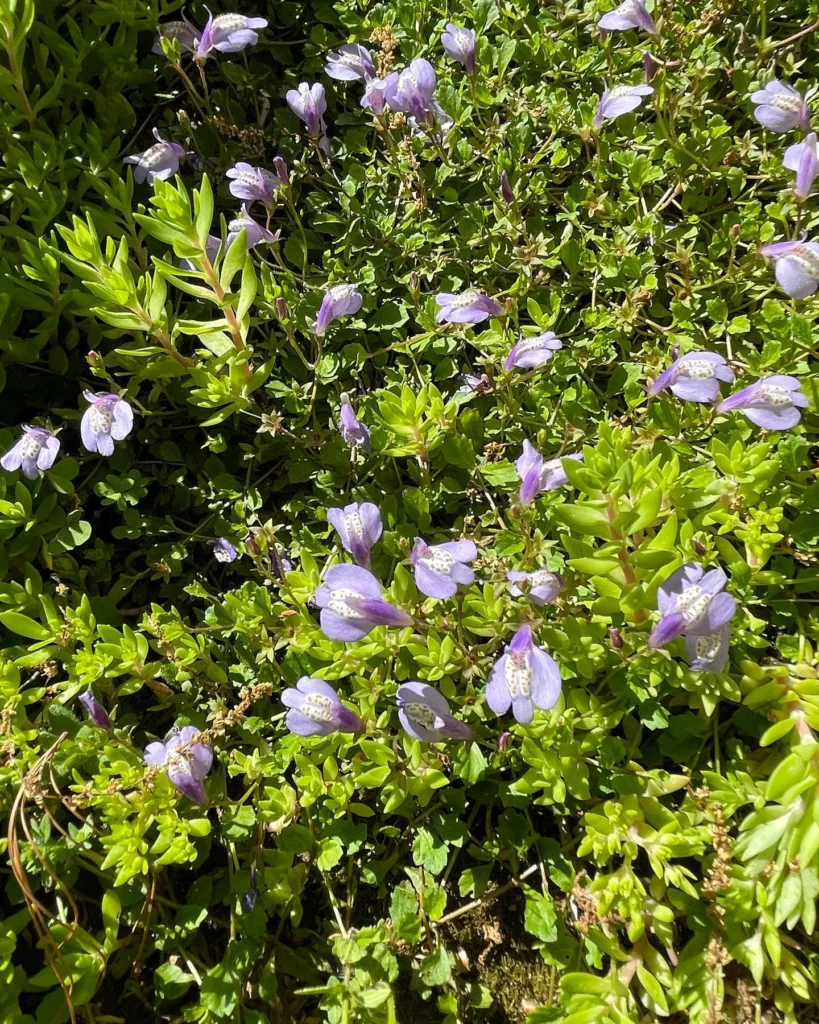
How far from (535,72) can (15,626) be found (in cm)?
263

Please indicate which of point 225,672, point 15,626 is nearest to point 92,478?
point 15,626

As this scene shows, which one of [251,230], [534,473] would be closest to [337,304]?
[251,230]

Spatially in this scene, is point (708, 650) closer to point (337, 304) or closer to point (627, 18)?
point (337, 304)

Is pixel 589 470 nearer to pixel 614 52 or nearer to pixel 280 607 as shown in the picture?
pixel 280 607

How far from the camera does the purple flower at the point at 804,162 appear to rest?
2.15 m

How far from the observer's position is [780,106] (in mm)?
2324

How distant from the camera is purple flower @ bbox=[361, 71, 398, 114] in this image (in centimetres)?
251

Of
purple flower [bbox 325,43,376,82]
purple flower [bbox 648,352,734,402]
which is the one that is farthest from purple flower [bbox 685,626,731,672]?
purple flower [bbox 325,43,376,82]

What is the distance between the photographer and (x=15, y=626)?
212 cm

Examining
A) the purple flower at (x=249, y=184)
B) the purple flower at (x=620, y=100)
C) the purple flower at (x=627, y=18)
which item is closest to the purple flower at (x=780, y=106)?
the purple flower at (x=620, y=100)

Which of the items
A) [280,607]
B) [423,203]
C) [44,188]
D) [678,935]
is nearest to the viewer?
[678,935]

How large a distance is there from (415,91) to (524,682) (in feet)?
6.28

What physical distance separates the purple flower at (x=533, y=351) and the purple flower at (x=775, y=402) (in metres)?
0.54

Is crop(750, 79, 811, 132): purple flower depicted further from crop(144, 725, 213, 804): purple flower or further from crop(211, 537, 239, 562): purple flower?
crop(144, 725, 213, 804): purple flower
